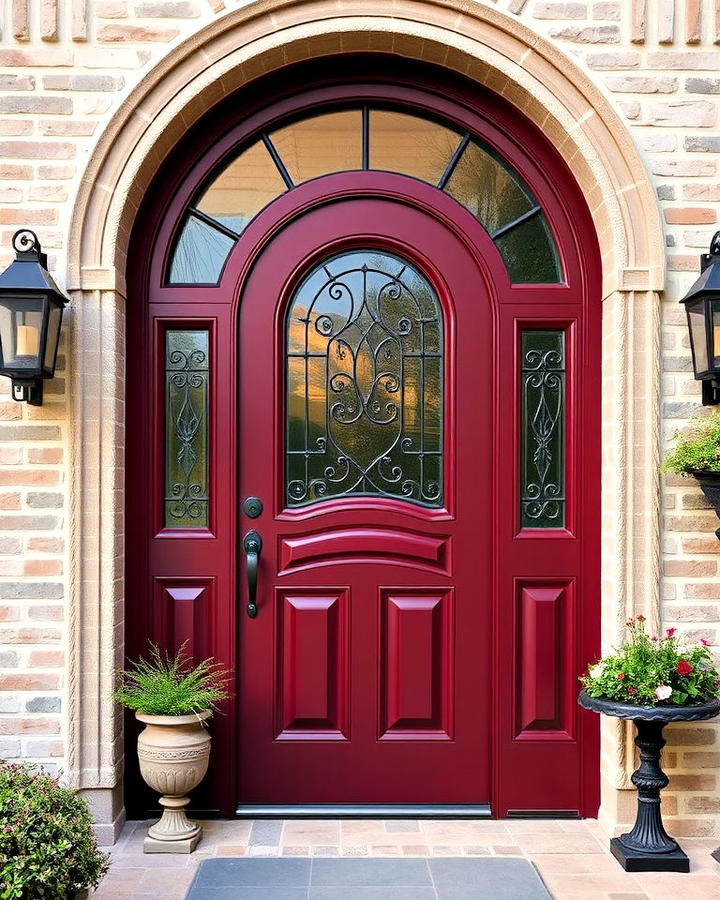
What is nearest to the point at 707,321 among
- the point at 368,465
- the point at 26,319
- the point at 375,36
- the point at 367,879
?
the point at 368,465

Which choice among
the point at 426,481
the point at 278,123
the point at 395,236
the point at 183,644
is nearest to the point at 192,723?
the point at 183,644

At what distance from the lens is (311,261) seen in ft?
12.2

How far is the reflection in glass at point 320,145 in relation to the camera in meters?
3.74

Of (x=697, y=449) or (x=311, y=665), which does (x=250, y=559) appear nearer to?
(x=311, y=665)

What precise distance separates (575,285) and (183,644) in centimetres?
212

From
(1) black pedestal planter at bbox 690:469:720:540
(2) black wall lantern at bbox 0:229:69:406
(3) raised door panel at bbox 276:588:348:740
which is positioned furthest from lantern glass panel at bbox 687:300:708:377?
(2) black wall lantern at bbox 0:229:69:406

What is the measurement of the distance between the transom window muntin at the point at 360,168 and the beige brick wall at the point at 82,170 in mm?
490

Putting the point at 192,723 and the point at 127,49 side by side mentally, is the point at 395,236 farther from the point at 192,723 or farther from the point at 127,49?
the point at 192,723

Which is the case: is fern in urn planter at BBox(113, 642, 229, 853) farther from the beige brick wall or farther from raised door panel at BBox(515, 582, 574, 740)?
raised door panel at BBox(515, 582, 574, 740)

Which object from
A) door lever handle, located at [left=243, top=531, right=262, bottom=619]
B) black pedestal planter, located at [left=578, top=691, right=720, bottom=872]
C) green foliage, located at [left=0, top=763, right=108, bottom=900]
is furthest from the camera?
door lever handle, located at [left=243, top=531, right=262, bottom=619]

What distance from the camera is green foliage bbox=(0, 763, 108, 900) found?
238 centimetres

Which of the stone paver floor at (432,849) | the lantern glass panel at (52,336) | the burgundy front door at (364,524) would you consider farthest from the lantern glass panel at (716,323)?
the lantern glass panel at (52,336)

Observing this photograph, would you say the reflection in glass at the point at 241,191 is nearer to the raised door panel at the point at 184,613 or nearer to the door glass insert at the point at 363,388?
the door glass insert at the point at 363,388

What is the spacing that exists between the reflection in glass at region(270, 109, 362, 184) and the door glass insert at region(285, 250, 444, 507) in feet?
1.30
